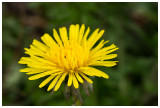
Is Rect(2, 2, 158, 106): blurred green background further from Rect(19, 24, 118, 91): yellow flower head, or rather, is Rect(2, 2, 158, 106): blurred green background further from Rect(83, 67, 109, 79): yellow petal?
Rect(83, 67, 109, 79): yellow petal

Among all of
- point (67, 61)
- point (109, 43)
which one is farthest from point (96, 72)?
point (109, 43)

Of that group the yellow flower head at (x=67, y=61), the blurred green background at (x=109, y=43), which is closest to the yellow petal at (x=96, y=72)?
the yellow flower head at (x=67, y=61)

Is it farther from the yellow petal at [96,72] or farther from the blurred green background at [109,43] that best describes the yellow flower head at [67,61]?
the blurred green background at [109,43]

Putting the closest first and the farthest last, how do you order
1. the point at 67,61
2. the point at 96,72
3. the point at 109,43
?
the point at 96,72 → the point at 67,61 → the point at 109,43

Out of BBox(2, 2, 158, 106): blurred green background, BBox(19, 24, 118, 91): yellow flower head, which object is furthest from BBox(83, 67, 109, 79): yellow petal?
BBox(2, 2, 158, 106): blurred green background

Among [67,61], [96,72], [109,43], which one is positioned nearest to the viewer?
[96,72]

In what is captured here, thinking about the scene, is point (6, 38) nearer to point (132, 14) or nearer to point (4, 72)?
point (4, 72)

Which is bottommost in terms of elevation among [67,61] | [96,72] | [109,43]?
[96,72]

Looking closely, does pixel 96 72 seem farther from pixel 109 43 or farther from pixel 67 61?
pixel 109 43

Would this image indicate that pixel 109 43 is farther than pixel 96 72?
Yes
